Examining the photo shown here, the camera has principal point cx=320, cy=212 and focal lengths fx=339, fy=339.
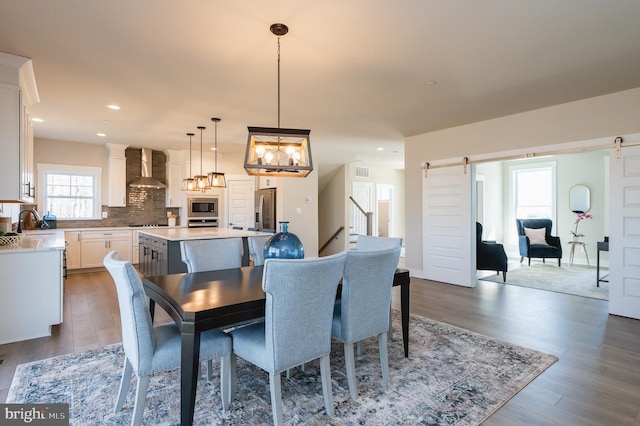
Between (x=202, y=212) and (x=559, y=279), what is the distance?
7.13m

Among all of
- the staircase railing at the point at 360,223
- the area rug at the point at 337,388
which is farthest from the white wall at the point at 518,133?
the staircase railing at the point at 360,223

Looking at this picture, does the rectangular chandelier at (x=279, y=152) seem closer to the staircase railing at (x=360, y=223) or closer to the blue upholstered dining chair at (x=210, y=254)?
the blue upholstered dining chair at (x=210, y=254)

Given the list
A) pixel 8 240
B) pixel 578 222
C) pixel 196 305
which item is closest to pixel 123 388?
pixel 196 305

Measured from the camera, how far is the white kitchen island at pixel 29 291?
312 centimetres

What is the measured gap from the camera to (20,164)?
3201 millimetres

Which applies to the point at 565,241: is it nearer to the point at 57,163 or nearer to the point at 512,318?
the point at 512,318

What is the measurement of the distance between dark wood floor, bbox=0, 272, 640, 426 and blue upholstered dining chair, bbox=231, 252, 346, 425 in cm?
115

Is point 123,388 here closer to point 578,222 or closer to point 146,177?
point 146,177

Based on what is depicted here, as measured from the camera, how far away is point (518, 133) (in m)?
4.73

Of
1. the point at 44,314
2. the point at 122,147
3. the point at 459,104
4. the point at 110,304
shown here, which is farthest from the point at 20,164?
the point at 459,104

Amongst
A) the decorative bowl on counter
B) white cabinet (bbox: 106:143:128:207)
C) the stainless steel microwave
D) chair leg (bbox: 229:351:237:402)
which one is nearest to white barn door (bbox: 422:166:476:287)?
chair leg (bbox: 229:351:237:402)

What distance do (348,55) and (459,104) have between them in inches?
79.8

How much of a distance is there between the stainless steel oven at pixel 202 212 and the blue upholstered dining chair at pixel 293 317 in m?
6.11

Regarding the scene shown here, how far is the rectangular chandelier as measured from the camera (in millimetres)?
2691
